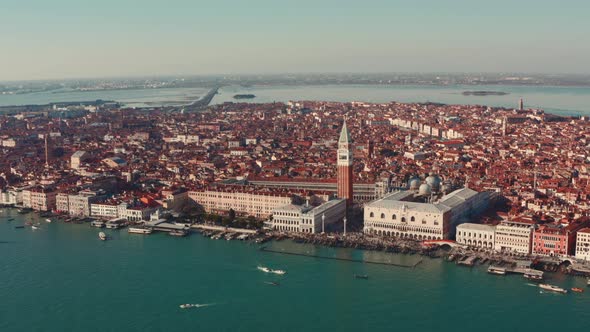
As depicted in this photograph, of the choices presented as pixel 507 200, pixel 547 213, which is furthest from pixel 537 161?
pixel 547 213

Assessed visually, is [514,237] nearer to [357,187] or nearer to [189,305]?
[357,187]

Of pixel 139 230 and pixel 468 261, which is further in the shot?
pixel 139 230

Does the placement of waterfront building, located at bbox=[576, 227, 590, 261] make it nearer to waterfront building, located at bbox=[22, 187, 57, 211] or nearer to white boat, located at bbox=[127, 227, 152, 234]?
white boat, located at bbox=[127, 227, 152, 234]

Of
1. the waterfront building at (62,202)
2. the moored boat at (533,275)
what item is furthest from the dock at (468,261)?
the waterfront building at (62,202)

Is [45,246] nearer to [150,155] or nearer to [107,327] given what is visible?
[107,327]

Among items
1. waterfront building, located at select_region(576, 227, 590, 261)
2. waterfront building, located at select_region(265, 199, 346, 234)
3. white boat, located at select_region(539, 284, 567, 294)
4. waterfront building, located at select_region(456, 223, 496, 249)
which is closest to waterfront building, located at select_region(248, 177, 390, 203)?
waterfront building, located at select_region(265, 199, 346, 234)

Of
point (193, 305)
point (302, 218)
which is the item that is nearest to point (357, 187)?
point (302, 218)
